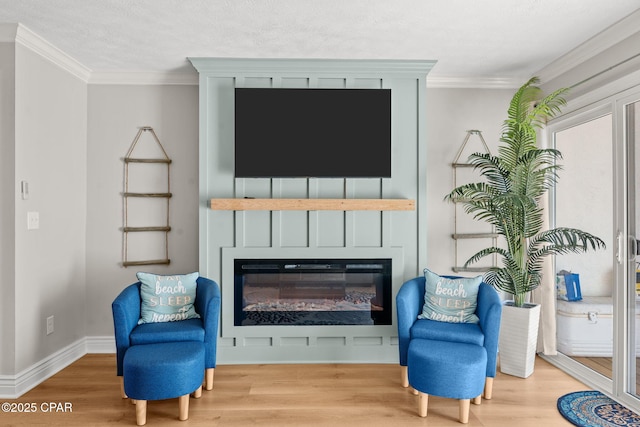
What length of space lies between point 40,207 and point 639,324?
4384 millimetres

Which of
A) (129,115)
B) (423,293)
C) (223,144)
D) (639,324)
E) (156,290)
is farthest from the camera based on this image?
(129,115)

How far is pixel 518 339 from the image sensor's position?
3209mm

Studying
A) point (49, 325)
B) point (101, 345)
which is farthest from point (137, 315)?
point (101, 345)

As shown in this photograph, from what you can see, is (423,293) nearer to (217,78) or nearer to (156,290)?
(156,290)

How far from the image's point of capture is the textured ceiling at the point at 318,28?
260 cm

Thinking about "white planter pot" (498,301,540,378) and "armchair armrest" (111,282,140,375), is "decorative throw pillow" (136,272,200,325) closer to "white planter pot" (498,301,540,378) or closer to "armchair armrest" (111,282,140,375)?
"armchair armrest" (111,282,140,375)

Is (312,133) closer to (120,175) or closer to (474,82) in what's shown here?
(474,82)

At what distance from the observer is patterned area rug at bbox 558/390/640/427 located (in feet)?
8.32

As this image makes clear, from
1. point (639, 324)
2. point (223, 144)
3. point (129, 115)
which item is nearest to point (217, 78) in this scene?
point (223, 144)

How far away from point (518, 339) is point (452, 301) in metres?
0.65

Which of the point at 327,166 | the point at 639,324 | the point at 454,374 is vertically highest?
the point at 327,166

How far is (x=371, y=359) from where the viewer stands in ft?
11.6

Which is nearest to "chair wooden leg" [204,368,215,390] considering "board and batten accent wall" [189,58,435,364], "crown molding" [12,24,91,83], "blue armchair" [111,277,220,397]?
"blue armchair" [111,277,220,397]

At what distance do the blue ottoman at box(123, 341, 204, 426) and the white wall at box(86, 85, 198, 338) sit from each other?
4.62ft
